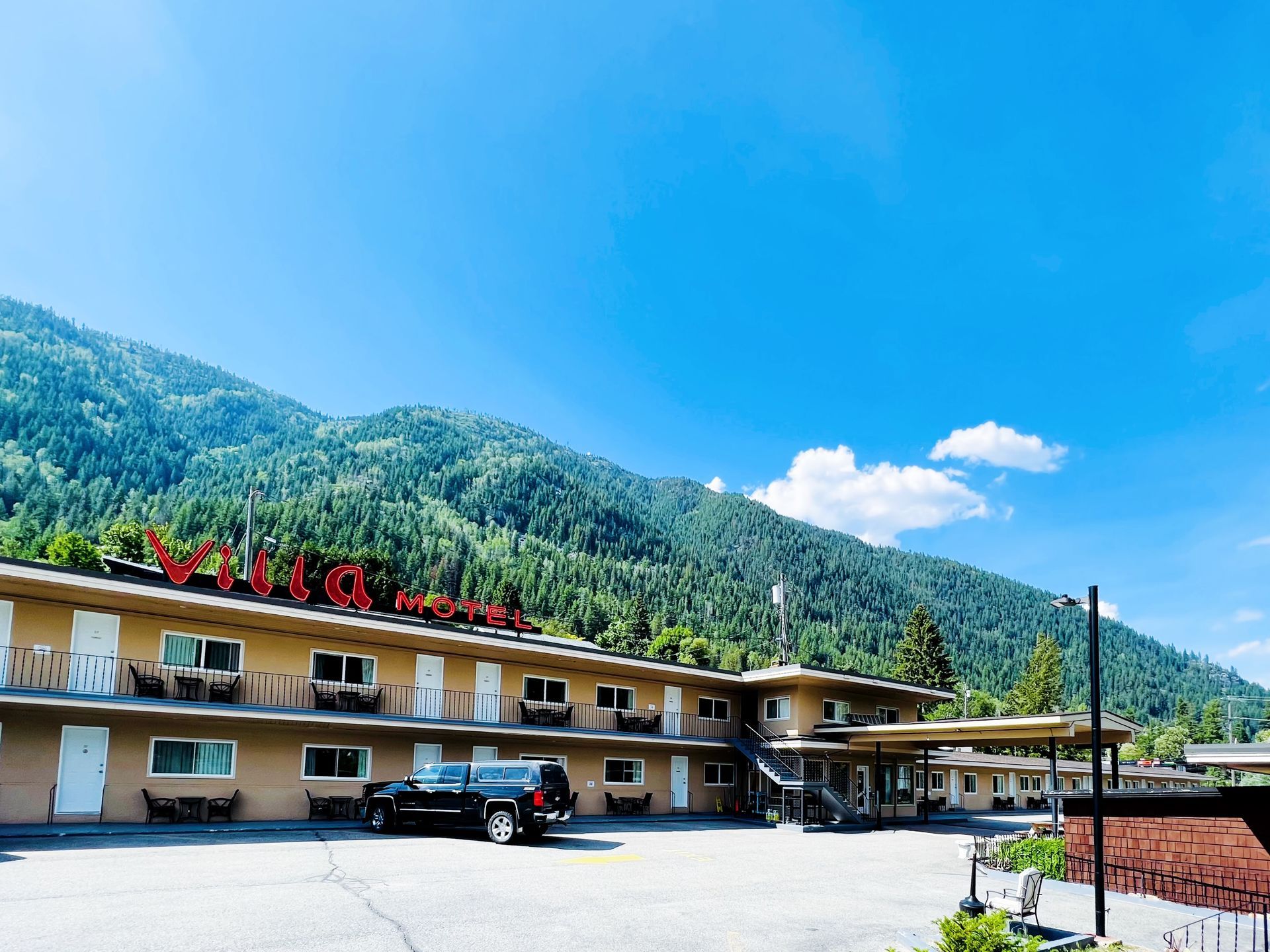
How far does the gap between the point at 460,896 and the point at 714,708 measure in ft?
79.8

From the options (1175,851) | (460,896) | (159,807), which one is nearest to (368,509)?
(159,807)

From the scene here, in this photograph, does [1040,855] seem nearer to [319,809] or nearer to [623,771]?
[623,771]

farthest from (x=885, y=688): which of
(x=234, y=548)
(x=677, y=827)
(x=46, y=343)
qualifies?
(x=46, y=343)

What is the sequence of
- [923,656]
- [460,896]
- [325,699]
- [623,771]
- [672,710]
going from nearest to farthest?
[460,896] < [325,699] < [623,771] < [672,710] < [923,656]

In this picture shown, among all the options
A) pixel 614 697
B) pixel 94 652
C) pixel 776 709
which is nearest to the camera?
pixel 94 652

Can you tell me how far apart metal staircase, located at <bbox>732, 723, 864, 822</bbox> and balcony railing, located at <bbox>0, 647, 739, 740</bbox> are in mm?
2756

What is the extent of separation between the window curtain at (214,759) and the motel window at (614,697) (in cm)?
1307

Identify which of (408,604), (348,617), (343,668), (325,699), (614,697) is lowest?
(614,697)

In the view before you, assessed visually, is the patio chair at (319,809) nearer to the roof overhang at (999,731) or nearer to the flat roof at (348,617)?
the flat roof at (348,617)

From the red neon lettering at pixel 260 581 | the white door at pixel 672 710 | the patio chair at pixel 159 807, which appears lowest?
the patio chair at pixel 159 807

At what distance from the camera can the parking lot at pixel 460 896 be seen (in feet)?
34.1

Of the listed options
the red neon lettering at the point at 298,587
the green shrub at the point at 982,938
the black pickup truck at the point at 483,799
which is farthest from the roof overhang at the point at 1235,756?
the red neon lettering at the point at 298,587

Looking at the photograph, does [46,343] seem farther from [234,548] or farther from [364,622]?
[364,622]

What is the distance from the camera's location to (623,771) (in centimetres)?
3262
